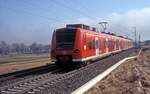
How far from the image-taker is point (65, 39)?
21.9 meters

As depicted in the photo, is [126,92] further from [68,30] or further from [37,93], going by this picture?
[68,30]

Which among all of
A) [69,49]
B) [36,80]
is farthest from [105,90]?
[69,49]

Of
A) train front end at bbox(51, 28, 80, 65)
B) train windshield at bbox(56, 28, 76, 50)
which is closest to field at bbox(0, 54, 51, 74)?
train front end at bbox(51, 28, 80, 65)

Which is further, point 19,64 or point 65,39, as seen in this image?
point 19,64

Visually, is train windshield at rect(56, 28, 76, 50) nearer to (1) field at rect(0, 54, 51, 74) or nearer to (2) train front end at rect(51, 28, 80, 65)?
(2) train front end at rect(51, 28, 80, 65)

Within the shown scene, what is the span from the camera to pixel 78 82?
15094 mm

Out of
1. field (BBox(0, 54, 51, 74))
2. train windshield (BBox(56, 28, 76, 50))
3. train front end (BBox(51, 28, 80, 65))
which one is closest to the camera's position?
train front end (BBox(51, 28, 80, 65))

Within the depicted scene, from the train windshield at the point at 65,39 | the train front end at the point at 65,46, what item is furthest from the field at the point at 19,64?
the train windshield at the point at 65,39

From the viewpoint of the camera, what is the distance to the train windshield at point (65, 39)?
2173 cm

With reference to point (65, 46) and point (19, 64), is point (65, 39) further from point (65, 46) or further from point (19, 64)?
point (19, 64)

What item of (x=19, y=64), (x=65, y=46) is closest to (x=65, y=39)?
(x=65, y=46)

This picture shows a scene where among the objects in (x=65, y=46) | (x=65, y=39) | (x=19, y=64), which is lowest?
(x=19, y=64)

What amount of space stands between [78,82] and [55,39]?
301 inches

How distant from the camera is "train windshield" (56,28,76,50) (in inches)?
856
